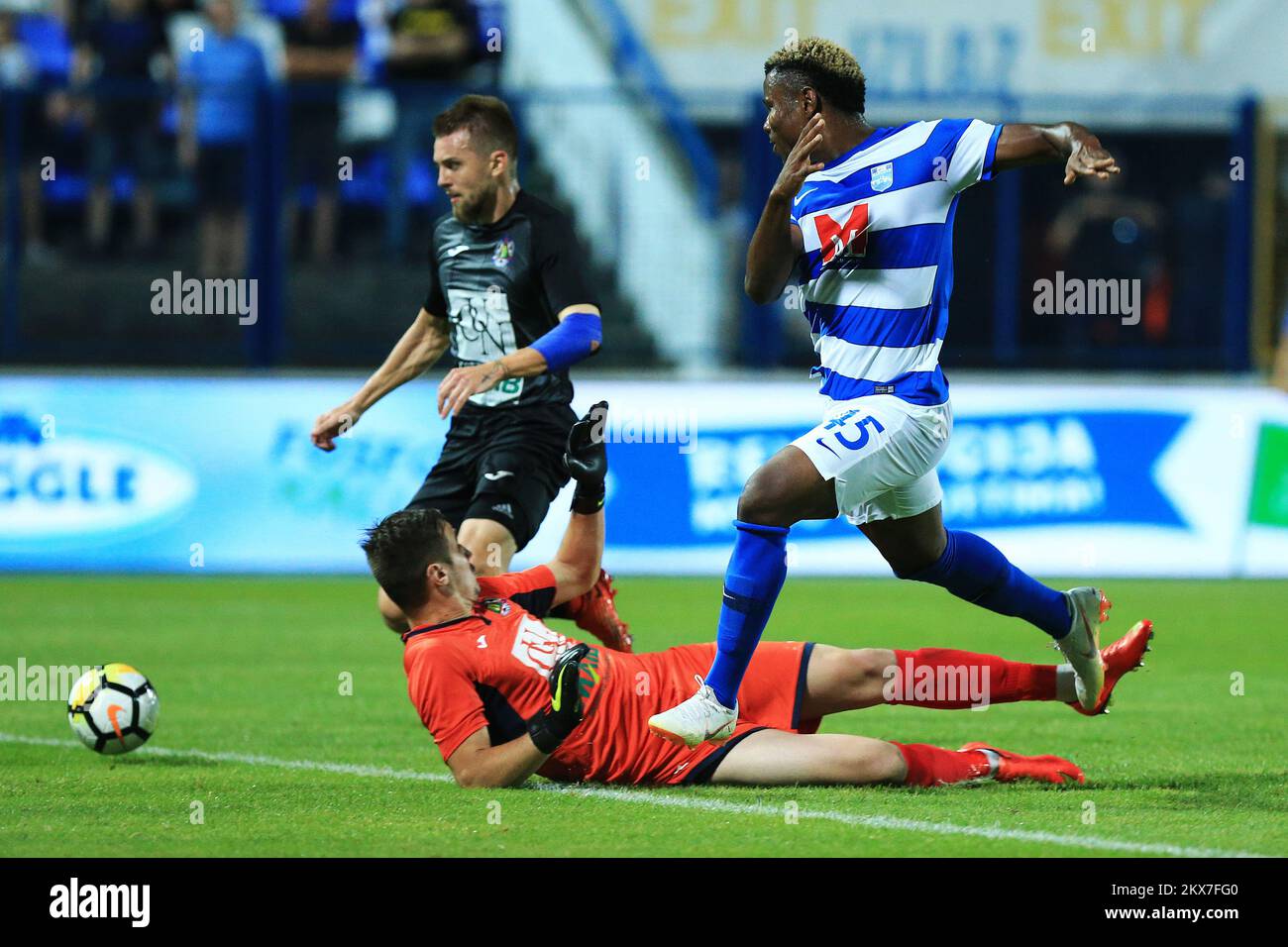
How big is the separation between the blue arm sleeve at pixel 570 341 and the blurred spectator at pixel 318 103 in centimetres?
867

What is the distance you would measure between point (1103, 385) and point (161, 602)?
728cm

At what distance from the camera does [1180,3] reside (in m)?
19.3

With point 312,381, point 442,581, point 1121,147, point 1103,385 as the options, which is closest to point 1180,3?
point 1121,147

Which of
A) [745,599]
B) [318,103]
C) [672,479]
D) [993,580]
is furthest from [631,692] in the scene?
[318,103]

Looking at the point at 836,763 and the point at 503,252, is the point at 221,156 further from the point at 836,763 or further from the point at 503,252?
the point at 836,763

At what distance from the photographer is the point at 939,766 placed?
20.5 ft

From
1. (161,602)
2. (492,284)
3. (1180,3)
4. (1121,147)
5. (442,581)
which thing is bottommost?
(161,602)

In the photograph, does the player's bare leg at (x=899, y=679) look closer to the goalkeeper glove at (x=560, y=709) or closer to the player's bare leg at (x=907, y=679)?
the player's bare leg at (x=907, y=679)

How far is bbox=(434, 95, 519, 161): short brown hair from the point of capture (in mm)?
→ 7441

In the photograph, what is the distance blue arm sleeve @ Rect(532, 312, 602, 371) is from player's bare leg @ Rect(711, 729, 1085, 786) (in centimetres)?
173

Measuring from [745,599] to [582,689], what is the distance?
1.96 feet

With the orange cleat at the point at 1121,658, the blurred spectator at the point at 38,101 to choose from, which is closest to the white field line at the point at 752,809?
the orange cleat at the point at 1121,658

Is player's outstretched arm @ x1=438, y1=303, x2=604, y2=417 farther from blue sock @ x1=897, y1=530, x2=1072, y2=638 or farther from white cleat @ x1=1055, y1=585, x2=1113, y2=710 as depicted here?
white cleat @ x1=1055, y1=585, x2=1113, y2=710
